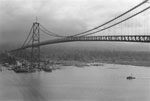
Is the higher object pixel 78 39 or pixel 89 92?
pixel 78 39

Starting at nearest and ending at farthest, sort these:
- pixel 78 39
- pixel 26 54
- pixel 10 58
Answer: pixel 78 39
pixel 10 58
pixel 26 54

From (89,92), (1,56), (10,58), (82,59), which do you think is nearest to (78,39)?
(89,92)

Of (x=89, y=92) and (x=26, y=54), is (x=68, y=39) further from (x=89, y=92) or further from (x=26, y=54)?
(x=26, y=54)

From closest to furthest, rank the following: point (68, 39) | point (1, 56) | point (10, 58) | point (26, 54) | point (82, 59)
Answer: point (68, 39), point (10, 58), point (1, 56), point (26, 54), point (82, 59)

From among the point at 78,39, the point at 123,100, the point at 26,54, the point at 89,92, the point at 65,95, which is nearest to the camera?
the point at 123,100

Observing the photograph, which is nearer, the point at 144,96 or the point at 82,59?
the point at 144,96

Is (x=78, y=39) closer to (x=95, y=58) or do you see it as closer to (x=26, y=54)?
(x=26, y=54)

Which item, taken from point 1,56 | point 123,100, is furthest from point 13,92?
point 1,56

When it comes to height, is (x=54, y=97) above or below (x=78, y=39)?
below

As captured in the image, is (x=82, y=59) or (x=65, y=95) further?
(x=82, y=59)
